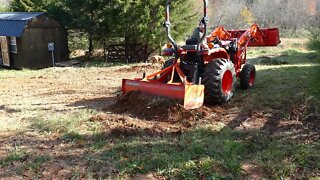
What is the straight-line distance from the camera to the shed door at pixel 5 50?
17219 millimetres

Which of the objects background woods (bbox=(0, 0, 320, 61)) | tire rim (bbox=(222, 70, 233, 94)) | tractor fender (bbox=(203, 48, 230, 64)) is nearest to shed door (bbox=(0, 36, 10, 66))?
background woods (bbox=(0, 0, 320, 61))

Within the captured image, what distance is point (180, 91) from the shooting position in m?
6.67

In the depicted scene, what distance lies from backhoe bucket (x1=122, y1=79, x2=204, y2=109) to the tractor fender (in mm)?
968

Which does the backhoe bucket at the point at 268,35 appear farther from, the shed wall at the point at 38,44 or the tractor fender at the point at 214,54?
A: the shed wall at the point at 38,44

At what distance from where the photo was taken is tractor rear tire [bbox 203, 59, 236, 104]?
7.07 metres

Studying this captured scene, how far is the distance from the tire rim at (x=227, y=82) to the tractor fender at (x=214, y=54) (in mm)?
482

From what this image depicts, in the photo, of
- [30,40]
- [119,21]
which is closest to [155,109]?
[119,21]

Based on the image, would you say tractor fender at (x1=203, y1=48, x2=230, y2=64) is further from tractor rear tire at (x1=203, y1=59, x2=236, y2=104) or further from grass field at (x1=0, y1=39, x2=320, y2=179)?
grass field at (x1=0, y1=39, x2=320, y2=179)

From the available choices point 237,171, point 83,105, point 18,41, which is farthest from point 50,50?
point 237,171

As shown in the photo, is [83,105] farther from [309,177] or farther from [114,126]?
[309,177]

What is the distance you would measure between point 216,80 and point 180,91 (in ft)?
2.74

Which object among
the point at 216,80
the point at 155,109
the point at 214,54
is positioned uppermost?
the point at 214,54

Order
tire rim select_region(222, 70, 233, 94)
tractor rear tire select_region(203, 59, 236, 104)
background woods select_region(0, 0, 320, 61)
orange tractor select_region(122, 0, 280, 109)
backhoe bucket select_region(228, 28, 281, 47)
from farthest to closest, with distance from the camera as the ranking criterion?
background woods select_region(0, 0, 320, 61)
backhoe bucket select_region(228, 28, 281, 47)
tire rim select_region(222, 70, 233, 94)
tractor rear tire select_region(203, 59, 236, 104)
orange tractor select_region(122, 0, 280, 109)

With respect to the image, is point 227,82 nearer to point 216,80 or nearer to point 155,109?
point 216,80
